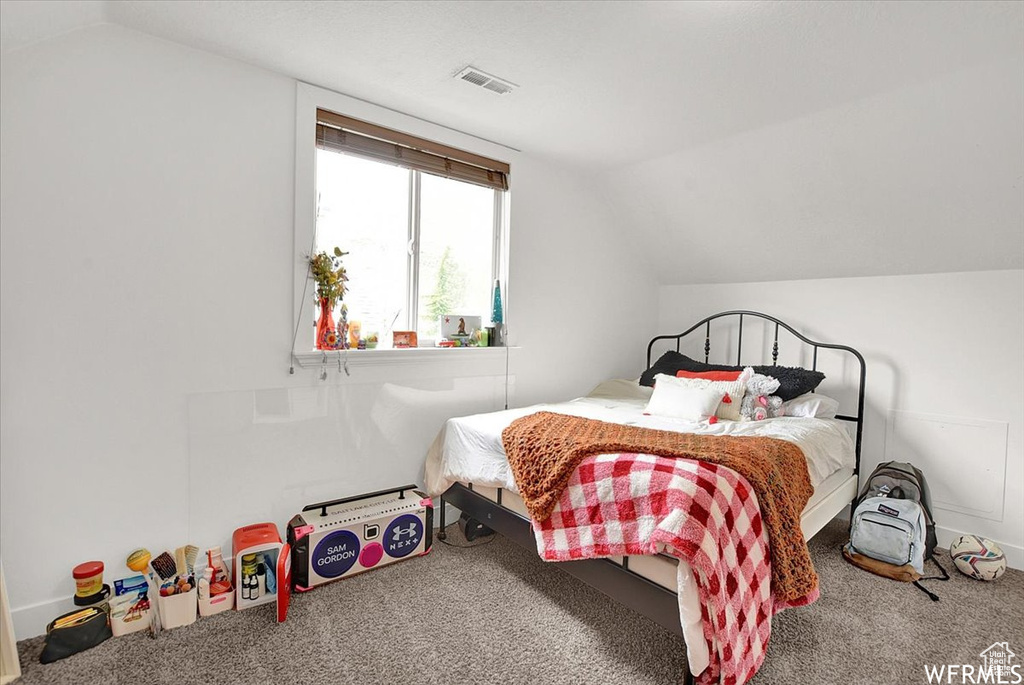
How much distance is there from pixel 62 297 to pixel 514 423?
183cm

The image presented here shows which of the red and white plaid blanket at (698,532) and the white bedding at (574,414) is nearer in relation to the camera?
the red and white plaid blanket at (698,532)

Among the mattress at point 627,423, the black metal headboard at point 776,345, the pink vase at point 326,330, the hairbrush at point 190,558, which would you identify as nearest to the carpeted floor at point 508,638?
the hairbrush at point 190,558

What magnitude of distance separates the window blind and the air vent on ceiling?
57 centimetres

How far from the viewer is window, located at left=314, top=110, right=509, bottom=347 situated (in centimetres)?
260

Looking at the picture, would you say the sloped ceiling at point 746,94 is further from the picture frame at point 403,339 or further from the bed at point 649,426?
the picture frame at point 403,339

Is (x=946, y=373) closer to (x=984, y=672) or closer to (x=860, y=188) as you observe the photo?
(x=860, y=188)

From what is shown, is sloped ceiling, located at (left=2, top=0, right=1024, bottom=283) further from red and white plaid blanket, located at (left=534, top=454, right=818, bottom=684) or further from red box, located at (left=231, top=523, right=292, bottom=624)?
red box, located at (left=231, top=523, right=292, bottom=624)

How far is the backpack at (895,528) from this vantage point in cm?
239

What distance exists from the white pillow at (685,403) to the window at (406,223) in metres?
1.16

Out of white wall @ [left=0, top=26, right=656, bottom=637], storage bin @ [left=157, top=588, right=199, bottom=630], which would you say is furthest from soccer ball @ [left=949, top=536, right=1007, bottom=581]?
storage bin @ [left=157, top=588, right=199, bottom=630]

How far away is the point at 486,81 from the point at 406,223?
0.90 m

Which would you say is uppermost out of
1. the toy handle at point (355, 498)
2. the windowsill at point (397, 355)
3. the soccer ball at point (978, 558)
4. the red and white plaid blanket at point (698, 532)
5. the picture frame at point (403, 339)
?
the picture frame at point (403, 339)

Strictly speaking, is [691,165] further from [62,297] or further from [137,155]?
[62,297]

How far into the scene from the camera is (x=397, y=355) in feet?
8.87
